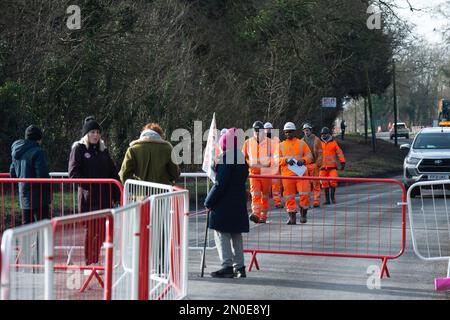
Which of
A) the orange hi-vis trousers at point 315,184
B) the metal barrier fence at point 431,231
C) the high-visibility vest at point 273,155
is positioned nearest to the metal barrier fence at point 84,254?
the metal barrier fence at point 431,231

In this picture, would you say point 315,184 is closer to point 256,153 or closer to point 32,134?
point 256,153

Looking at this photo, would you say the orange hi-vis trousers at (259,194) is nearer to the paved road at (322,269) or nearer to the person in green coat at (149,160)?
the paved road at (322,269)

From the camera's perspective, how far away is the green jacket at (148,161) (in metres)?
11.1

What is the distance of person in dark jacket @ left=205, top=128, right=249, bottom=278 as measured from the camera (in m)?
10.9

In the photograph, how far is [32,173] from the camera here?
479 inches

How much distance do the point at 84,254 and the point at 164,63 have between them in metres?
19.7

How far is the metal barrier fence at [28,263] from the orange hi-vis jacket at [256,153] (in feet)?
35.4

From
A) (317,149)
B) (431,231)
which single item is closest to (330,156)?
(317,149)

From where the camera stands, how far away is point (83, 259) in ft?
31.8

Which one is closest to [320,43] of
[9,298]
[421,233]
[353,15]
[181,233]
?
[353,15]

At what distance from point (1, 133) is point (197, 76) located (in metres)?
12.3

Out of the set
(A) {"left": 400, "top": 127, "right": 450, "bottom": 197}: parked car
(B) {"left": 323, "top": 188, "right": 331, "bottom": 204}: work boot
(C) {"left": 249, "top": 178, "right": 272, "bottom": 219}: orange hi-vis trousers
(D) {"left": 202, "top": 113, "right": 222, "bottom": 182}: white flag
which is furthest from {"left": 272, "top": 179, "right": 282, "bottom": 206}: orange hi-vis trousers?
(A) {"left": 400, "top": 127, "right": 450, "bottom": 197}: parked car

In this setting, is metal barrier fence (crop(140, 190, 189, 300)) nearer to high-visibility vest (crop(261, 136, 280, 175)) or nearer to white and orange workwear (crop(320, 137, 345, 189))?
high-visibility vest (crop(261, 136, 280, 175))

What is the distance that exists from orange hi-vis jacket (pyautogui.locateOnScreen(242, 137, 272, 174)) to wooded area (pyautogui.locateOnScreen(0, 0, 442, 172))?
630cm
